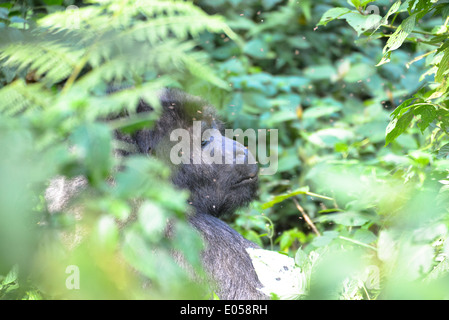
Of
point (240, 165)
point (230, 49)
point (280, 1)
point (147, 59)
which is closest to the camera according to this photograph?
point (147, 59)

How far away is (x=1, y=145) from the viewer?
2.99 ft

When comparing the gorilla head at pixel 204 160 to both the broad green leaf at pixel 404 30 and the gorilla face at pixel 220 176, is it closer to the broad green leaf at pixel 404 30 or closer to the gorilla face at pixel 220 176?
the gorilla face at pixel 220 176

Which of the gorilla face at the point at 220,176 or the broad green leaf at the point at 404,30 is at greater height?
the broad green leaf at the point at 404,30

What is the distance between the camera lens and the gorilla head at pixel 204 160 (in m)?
2.37

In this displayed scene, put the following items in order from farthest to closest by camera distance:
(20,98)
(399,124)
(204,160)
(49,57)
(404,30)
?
(204,160) → (399,124) → (404,30) → (49,57) → (20,98)

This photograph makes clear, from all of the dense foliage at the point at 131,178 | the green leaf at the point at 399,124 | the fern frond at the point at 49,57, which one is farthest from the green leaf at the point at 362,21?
the fern frond at the point at 49,57

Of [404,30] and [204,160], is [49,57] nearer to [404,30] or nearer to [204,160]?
[404,30]

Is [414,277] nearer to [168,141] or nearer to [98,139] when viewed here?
[98,139]

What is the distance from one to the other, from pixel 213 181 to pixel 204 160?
4.7 inches

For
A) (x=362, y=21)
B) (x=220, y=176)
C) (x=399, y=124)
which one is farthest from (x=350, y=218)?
(x=362, y=21)

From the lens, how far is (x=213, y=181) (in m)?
2.53

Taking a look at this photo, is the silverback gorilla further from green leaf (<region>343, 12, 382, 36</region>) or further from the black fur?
green leaf (<region>343, 12, 382, 36</region>)
